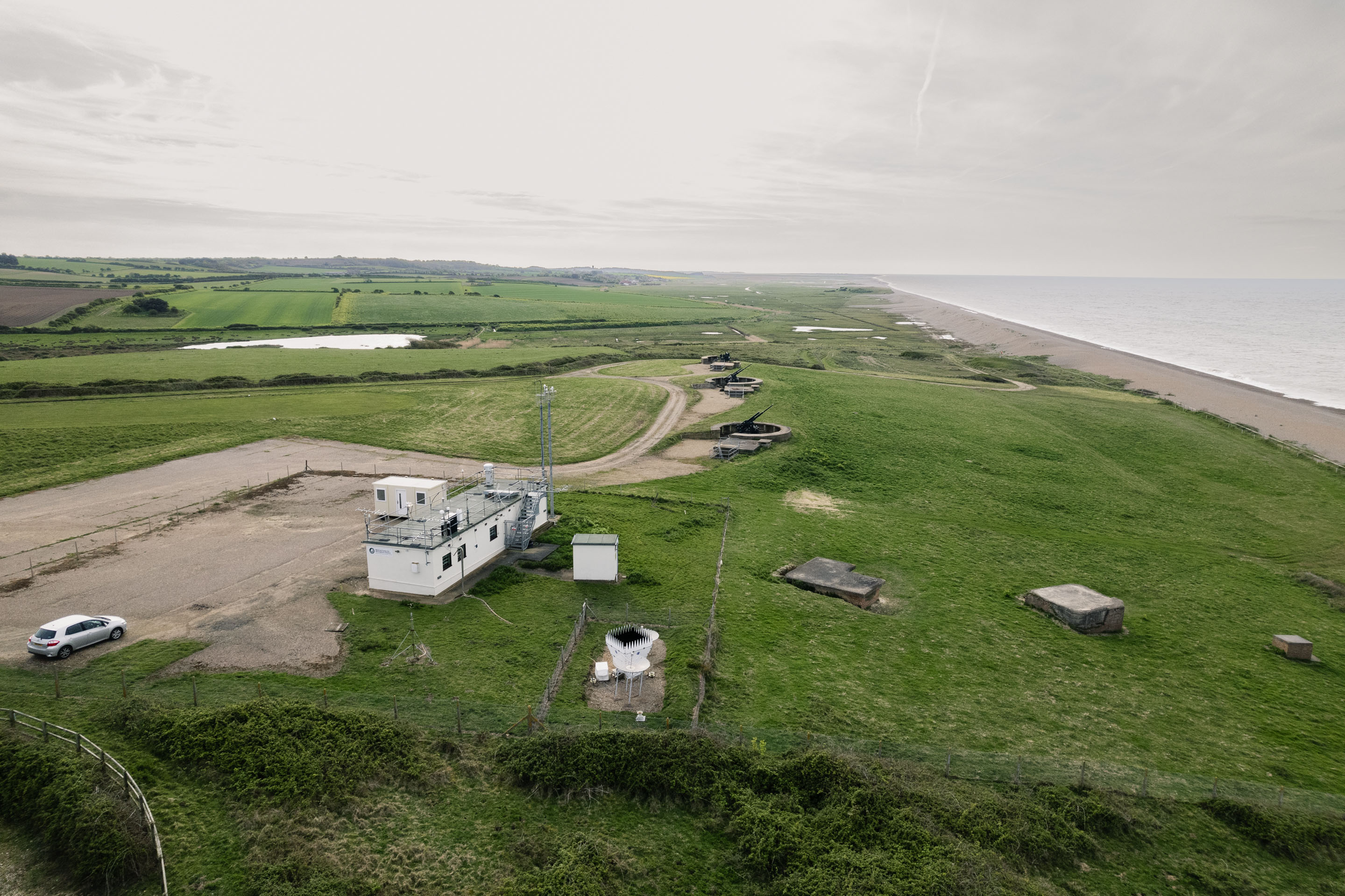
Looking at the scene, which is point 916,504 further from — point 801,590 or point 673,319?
point 673,319

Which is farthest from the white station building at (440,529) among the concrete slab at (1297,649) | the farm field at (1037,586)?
the concrete slab at (1297,649)

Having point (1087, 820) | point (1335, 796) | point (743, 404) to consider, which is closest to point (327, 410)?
point (743, 404)

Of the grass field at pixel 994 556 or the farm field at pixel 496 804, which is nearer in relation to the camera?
the farm field at pixel 496 804

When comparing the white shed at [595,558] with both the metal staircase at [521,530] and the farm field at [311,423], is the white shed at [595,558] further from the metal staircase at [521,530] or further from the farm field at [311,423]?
the farm field at [311,423]

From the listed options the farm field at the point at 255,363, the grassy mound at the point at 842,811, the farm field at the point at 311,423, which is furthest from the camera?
the farm field at the point at 255,363

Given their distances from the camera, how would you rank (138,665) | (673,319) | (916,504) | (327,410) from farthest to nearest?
(673,319) → (327,410) → (916,504) → (138,665)

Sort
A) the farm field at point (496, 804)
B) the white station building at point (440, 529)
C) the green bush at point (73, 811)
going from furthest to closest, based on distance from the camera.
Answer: the white station building at point (440, 529) → the farm field at point (496, 804) → the green bush at point (73, 811)

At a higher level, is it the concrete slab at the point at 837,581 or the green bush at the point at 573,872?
the green bush at the point at 573,872

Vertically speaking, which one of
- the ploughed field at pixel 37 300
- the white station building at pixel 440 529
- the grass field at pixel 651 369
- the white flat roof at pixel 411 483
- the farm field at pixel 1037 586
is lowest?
the farm field at pixel 1037 586

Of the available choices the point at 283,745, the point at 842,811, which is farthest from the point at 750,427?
the point at 283,745
